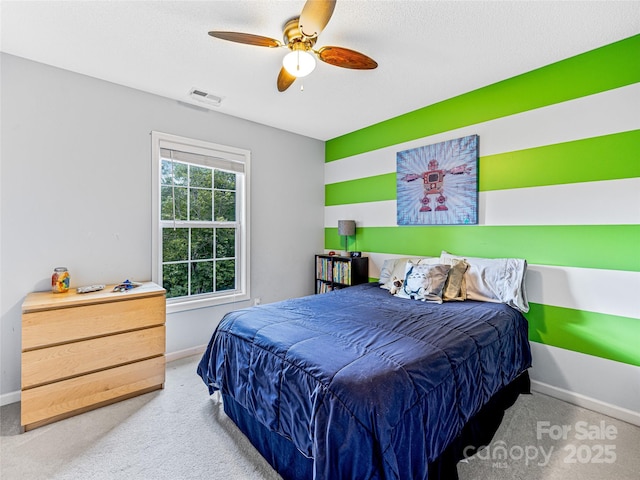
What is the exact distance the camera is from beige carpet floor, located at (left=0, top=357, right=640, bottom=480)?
5.26 ft

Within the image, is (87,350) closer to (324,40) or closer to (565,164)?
(324,40)

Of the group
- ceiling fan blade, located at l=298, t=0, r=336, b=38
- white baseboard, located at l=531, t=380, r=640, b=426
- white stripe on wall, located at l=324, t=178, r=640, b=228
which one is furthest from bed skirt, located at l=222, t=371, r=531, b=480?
ceiling fan blade, located at l=298, t=0, r=336, b=38

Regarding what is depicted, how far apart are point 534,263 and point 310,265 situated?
2528 mm

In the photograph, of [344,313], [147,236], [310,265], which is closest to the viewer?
[344,313]

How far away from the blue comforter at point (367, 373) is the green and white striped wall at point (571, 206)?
388 millimetres

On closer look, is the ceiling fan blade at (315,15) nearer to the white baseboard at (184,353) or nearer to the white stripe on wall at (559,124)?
the white stripe on wall at (559,124)

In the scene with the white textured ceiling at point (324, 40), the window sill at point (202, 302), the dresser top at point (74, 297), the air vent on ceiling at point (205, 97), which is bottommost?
the window sill at point (202, 302)

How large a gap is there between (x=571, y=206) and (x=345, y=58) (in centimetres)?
194

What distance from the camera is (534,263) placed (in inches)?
96.4

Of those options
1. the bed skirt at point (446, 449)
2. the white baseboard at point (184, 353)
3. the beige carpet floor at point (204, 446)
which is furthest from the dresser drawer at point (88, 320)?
the bed skirt at point (446, 449)

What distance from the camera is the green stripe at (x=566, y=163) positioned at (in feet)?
6.73

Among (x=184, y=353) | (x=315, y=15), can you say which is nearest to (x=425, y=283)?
(x=315, y=15)

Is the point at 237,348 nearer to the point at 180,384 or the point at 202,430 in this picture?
the point at 202,430

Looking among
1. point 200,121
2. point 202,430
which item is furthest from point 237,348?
point 200,121
